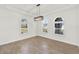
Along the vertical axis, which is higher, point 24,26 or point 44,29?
point 24,26

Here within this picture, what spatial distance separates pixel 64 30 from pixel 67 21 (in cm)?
73

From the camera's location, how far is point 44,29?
27.9 ft

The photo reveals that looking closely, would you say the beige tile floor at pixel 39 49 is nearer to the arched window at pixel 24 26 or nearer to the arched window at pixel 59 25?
the arched window at pixel 59 25

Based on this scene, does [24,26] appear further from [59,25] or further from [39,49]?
[39,49]

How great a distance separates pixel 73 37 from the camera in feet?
17.6

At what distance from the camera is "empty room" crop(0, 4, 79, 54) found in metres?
4.41

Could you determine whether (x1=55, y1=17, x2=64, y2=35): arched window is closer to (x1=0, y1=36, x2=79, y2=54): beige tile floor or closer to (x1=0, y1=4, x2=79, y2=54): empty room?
(x1=0, y1=4, x2=79, y2=54): empty room

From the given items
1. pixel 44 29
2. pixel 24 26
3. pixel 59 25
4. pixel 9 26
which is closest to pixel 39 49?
pixel 9 26

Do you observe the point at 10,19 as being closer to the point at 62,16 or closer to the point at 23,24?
the point at 23,24

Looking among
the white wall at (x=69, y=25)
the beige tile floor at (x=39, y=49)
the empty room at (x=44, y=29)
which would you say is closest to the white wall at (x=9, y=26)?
the empty room at (x=44, y=29)

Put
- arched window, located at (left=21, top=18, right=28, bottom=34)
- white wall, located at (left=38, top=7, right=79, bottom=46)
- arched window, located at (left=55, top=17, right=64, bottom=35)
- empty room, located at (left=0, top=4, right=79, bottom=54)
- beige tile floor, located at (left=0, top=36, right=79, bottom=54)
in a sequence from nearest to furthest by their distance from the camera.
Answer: beige tile floor, located at (left=0, top=36, right=79, bottom=54)
empty room, located at (left=0, top=4, right=79, bottom=54)
white wall, located at (left=38, top=7, right=79, bottom=46)
arched window, located at (left=55, top=17, right=64, bottom=35)
arched window, located at (left=21, top=18, right=28, bottom=34)

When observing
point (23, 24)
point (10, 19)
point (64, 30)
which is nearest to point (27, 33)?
point (23, 24)

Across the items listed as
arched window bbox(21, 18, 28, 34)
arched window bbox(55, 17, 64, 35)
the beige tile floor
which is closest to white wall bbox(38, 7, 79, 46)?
arched window bbox(55, 17, 64, 35)

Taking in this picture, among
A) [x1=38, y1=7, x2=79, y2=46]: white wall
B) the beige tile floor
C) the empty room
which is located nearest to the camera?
the beige tile floor
